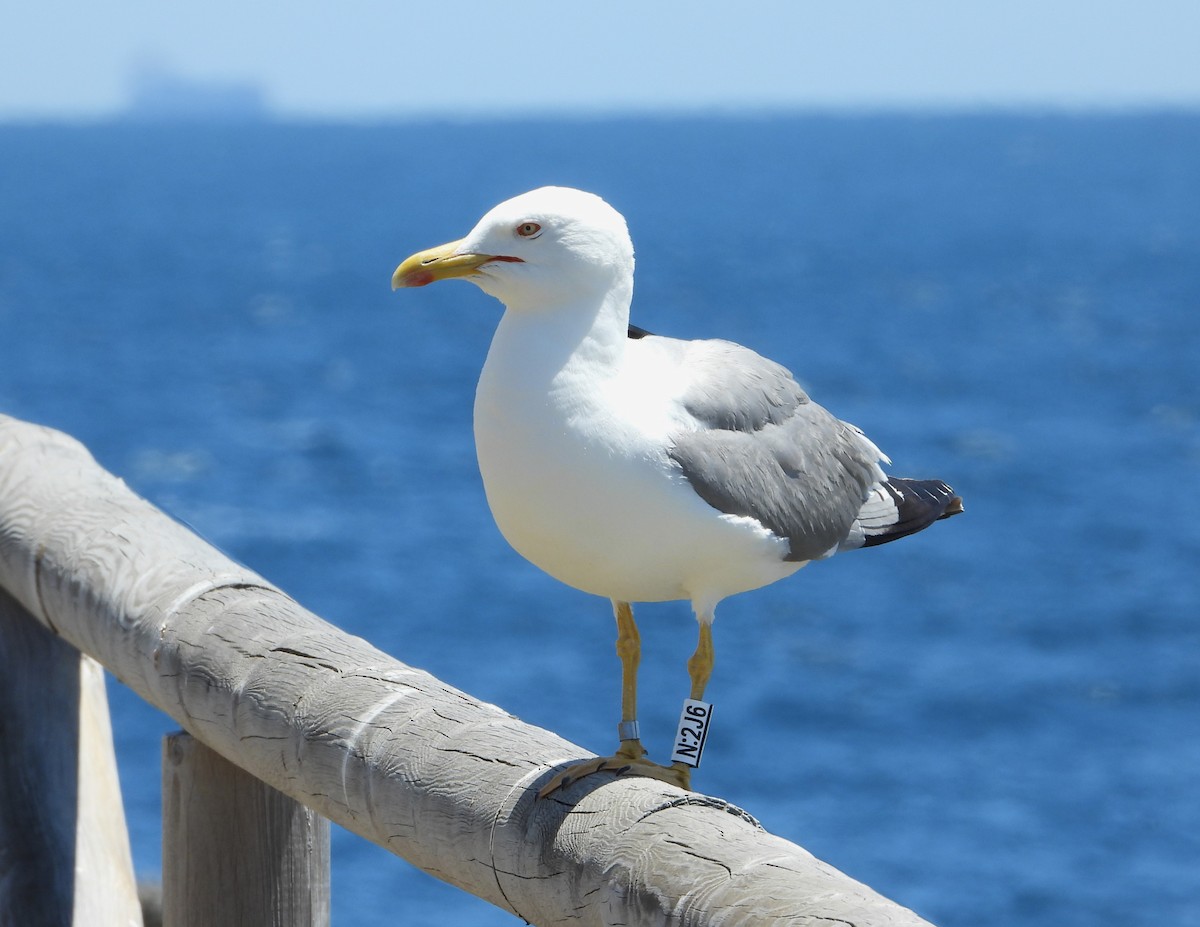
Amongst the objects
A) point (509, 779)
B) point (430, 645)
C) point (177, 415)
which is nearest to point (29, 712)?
point (509, 779)

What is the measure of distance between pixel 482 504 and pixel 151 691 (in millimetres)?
21092

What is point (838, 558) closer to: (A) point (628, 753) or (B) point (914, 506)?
(B) point (914, 506)

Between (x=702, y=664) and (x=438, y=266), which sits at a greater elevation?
(x=438, y=266)

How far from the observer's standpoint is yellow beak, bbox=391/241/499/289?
7.71ft

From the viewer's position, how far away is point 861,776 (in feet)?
47.3

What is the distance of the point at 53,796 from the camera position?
303 cm

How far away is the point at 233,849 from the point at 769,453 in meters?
1.03

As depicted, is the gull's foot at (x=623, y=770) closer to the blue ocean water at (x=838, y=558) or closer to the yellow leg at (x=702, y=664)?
the yellow leg at (x=702, y=664)

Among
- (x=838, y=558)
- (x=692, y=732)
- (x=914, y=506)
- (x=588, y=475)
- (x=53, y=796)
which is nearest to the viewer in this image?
(x=588, y=475)

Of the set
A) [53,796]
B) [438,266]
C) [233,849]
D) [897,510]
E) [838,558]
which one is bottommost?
[233,849]

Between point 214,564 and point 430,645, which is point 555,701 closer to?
point 430,645

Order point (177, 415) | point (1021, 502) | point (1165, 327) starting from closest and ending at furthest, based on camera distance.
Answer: point (1021, 502) < point (177, 415) < point (1165, 327)

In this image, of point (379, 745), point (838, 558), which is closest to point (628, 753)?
point (379, 745)

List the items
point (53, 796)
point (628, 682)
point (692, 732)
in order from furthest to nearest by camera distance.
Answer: point (53, 796), point (628, 682), point (692, 732)
